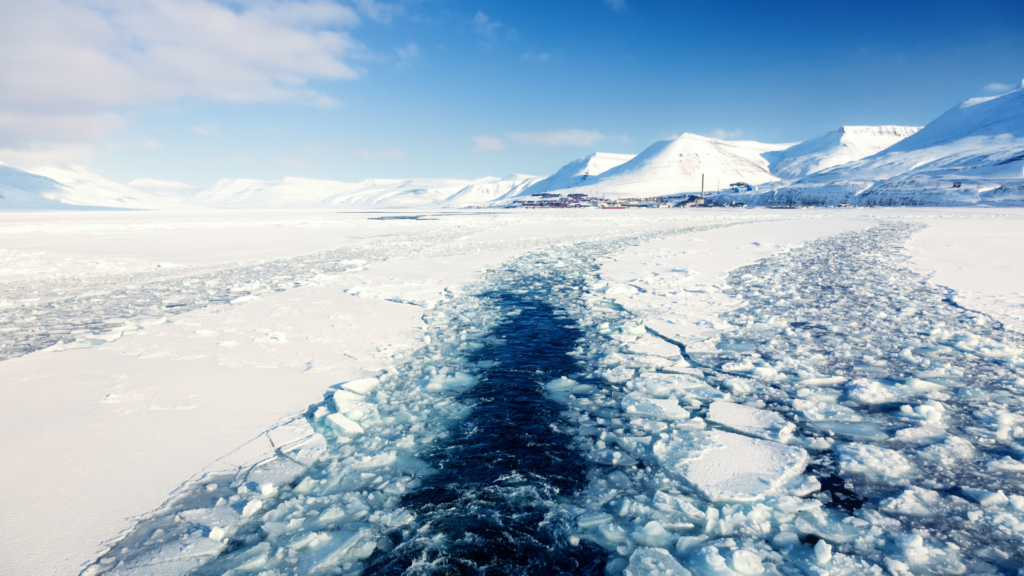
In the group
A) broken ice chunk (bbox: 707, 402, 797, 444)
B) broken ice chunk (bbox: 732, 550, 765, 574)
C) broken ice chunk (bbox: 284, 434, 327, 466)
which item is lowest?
broken ice chunk (bbox: 732, 550, 765, 574)

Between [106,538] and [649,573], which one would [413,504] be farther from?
[106,538]

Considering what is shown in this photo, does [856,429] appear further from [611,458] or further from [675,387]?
[611,458]

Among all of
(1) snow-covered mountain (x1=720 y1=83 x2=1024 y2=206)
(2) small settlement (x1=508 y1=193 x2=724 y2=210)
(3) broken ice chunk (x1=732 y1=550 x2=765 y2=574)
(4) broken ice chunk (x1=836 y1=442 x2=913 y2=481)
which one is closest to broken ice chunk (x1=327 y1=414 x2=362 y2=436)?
(3) broken ice chunk (x1=732 y1=550 x2=765 y2=574)

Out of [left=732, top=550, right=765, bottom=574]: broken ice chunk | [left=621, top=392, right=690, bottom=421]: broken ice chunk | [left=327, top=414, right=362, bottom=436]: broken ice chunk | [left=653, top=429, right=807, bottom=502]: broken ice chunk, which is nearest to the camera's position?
[left=732, top=550, right=765, bottom=574]: broken ice chunk

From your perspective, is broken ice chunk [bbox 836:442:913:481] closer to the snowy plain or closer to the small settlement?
the snowy plain

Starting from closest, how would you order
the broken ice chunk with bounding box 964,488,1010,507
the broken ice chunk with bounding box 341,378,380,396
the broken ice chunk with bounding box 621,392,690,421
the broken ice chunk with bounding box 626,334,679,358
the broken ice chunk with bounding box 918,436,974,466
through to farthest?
1. the broken ice chunk with bounding box 964,488,1010,507
2. the broken ice chunk with bounding box 918,436,974,466
3. the broken ice chunk with bounding box 621,392,690,421
4. the broken ice chunk with bounding box 341,378,380,396
5. the broken ice chunk with bounding box 626,334,679,358

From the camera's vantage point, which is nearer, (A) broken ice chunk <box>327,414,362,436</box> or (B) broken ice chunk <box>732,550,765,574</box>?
(B) broken ice chunk <box>732,550,765,574</box>

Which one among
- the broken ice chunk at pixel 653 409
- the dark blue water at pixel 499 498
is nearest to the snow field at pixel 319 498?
the dark blue water at pixel 499 498
